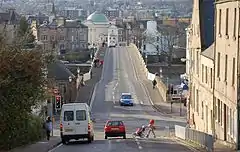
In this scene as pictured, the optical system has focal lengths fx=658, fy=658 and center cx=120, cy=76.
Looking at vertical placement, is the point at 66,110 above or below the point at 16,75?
below

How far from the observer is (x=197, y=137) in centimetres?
3456

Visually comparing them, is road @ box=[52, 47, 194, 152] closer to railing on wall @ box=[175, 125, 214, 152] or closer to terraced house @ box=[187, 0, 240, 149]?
railing on wall @ box=[175, 125, 214, 152]

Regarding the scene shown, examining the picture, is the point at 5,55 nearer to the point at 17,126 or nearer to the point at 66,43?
the point at 17,126

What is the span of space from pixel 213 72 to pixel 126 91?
4301 cm

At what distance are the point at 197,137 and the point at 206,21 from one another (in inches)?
856

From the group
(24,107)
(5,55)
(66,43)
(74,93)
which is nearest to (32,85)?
(24,107)

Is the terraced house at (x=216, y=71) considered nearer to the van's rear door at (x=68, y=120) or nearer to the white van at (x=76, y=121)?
the white van at (x=76, y=121)

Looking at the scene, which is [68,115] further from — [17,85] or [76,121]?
[17,85]

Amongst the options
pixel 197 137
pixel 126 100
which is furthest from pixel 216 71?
pixel 126 100

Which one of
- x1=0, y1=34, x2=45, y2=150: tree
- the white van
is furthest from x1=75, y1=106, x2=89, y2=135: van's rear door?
x1=0, y1=34, x2=45, y2=150: tree

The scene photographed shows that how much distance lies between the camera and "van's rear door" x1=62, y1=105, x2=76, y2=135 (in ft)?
111

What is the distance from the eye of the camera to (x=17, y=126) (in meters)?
27.0

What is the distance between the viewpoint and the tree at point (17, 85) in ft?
79.6

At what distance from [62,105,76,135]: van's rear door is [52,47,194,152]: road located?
807 mm
